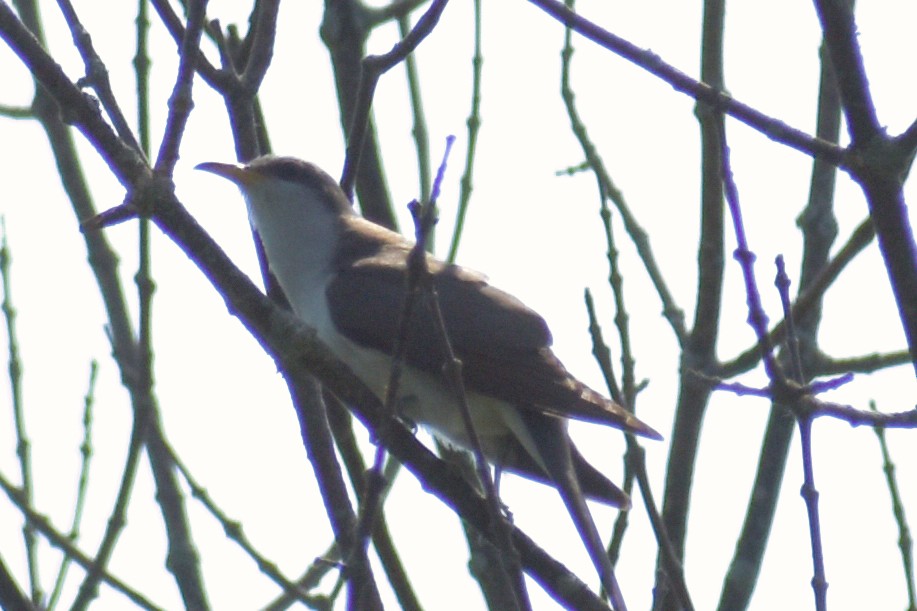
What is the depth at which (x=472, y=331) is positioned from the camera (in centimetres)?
510

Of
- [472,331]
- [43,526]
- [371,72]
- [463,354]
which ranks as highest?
[472,331]

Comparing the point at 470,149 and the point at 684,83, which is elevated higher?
the point at 470,149

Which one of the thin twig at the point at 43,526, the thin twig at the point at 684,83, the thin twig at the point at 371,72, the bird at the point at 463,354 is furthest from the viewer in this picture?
the bird at the point at 463,354

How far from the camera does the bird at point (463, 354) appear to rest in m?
4.73

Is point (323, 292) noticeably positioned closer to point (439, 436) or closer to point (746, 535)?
point (439, 436)

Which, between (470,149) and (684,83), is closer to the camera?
(684,83)

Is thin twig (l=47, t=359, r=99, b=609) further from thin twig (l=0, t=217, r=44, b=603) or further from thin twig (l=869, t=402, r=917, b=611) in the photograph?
thin twig (l=869, t=402, r=917, b=611)

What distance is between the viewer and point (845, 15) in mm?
2338

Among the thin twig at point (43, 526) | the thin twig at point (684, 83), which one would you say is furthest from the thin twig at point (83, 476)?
the thin twig at point (684, 83)

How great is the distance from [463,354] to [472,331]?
0.52ft

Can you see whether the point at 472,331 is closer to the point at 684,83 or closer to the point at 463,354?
the point at 463,354

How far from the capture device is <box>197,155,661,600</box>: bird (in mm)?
4730

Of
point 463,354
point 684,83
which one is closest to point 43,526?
point 463,354

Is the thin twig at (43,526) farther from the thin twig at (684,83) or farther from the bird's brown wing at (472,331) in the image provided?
the thin twig at (684,83)
